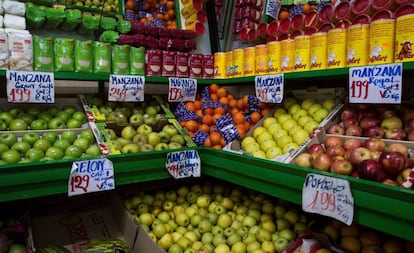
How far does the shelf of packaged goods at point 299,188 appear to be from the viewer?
3.44ft

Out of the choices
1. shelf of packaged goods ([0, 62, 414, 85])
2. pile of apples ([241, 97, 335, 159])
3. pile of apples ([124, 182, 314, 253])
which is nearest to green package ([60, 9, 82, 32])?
shelf of packaged goods ([0, 62, 414, 85])

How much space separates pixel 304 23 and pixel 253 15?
86 cm

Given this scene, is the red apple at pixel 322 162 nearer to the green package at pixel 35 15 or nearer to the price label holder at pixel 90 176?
the price label holder at pixel 90 176

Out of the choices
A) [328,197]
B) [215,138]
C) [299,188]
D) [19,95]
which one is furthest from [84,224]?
[328,197]

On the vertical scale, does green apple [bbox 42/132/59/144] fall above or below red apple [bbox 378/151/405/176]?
above

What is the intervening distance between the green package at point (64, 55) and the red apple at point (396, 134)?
1.73 m

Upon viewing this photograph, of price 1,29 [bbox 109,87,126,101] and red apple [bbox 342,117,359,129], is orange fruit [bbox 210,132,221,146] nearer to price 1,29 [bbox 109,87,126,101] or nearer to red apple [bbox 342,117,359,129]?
price 1,29 [bbox 109,87,126,101]

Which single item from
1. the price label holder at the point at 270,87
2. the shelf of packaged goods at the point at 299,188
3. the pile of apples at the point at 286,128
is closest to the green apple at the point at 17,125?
the shelf of packaged goods at the point at 299,188

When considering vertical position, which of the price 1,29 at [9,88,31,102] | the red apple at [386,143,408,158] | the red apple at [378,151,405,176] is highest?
the price 1,29 at [9,88,31,102]

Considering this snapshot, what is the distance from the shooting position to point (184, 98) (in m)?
2.42

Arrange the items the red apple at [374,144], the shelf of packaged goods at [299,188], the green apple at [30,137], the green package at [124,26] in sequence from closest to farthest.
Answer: the shelf of packaged goods at [299,188] < the red apple at [374,144] < the green apple at [30,137] < the green package at [124,26]

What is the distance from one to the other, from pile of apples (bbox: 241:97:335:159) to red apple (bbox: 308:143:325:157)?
0.54ft

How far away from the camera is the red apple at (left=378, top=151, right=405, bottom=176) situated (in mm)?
1241

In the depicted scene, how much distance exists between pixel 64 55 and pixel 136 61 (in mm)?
439
